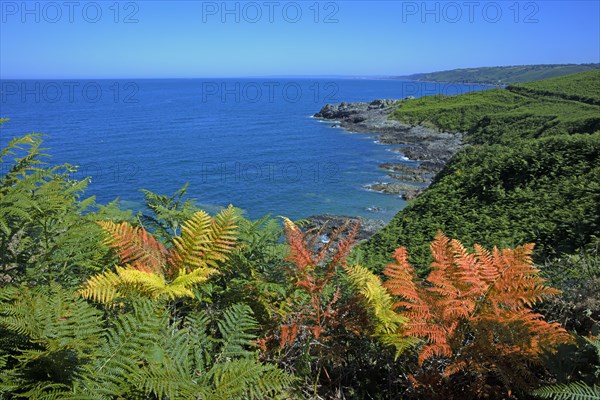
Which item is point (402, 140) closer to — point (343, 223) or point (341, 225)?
point (343, 223)

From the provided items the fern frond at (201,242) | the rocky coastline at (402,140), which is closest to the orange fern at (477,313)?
the fern frond at (201,242)

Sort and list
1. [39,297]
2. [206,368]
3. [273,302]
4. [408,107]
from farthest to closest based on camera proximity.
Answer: [408,107] < [273,302] < [206,368] < [39,297]

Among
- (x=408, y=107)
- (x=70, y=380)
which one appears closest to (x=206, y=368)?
(x=70, y=380)

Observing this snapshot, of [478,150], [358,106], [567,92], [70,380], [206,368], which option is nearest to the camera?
[70,380]

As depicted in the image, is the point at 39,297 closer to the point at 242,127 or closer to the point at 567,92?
the point at 567,92

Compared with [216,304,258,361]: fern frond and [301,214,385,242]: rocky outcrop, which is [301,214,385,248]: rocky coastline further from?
[216,304,258,361]: fern frond

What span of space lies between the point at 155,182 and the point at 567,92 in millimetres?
51575

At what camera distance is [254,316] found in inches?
140

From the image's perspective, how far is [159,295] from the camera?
9.59 ft

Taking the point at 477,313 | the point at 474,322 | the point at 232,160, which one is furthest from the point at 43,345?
the point at 232,160

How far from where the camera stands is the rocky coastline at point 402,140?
110 ft

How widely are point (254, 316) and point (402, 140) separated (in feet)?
164

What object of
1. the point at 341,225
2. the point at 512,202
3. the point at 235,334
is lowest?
the point at 341,225

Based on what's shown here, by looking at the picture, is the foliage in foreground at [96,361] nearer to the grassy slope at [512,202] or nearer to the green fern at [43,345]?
the green fern at [43,345]
